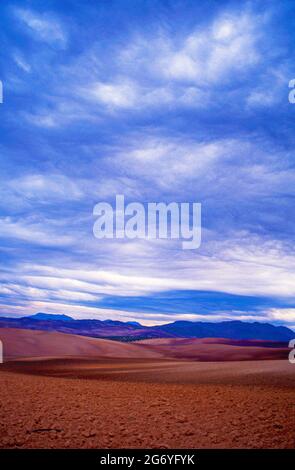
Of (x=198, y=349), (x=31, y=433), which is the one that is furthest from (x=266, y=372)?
(x=198, y=349)

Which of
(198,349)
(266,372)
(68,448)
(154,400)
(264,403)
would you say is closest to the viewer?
(68,448)

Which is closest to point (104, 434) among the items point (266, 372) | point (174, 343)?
point (266, 372)

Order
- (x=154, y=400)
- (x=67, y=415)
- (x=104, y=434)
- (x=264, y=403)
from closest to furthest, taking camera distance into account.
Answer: (x=104, y=434), (x=67, y=415), (x=264, y=403), (x=154, y=400)

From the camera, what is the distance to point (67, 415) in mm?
12805

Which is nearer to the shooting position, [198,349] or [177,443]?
[177,443]

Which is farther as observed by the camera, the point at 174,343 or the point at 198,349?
the point at 174,343

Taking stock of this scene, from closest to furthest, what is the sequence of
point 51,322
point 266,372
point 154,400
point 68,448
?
point 68,448 < point 154,400 < point 266,372 < point 51,322

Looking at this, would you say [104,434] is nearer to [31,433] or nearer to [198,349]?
[31,433]

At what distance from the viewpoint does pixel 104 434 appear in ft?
35.5

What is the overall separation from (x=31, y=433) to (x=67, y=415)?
199 cm
